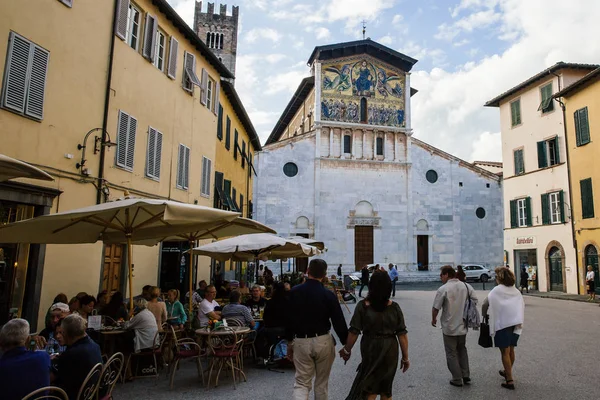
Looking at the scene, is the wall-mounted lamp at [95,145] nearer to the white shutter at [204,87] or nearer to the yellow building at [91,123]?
the yellow building at [91,123]

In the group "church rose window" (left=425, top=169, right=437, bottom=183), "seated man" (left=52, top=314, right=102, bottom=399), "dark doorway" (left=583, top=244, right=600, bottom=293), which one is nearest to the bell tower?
"church rose window" (left=425, top=169, right=437, bottom=183)

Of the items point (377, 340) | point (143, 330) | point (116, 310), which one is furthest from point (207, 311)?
point (377, 340)

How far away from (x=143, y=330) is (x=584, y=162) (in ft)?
73.5

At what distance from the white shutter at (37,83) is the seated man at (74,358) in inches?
225

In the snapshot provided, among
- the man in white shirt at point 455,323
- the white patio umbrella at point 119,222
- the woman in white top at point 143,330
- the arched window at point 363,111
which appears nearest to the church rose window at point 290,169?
the arched window at point 363,111

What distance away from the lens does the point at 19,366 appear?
3631 mm

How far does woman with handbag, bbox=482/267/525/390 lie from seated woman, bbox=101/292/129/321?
5706mm

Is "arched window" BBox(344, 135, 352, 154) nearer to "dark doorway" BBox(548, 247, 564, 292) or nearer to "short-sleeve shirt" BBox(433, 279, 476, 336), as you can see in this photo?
"dark doorway" BBox(548, 247, 564, 292)

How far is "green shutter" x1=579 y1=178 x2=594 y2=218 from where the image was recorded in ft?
70.7

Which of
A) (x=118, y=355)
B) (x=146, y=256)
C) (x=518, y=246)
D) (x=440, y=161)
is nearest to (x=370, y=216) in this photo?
(x=440, y=161)

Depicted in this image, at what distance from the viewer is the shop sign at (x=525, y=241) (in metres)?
25.5

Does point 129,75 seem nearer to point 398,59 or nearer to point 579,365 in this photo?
point 579,365

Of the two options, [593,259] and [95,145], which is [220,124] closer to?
[95,145]

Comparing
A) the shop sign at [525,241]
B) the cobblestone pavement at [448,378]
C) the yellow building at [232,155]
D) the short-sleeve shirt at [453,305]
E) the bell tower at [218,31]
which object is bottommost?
the cobblestone pavement at [448,378]
